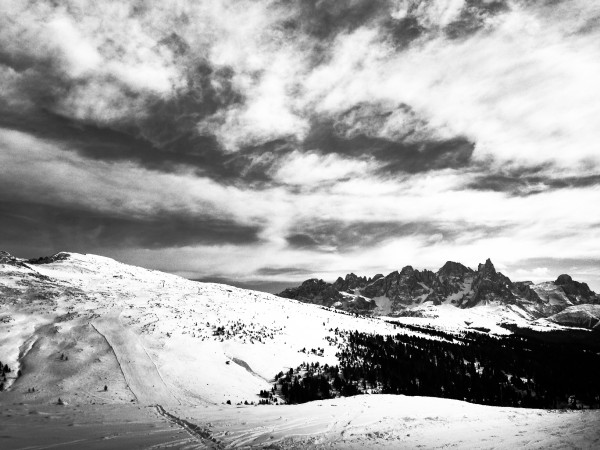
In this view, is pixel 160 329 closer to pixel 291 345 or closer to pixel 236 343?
pixel 236 343

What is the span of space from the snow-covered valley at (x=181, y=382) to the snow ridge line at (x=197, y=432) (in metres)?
0.17

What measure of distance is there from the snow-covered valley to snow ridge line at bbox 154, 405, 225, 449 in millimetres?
166

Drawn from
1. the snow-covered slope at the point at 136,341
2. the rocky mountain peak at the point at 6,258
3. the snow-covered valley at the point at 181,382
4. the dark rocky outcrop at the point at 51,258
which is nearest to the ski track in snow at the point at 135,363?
the snow-covered slope at the point at 136,341

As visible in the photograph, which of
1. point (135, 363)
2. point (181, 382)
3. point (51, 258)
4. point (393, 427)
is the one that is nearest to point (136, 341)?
point (135, 363)

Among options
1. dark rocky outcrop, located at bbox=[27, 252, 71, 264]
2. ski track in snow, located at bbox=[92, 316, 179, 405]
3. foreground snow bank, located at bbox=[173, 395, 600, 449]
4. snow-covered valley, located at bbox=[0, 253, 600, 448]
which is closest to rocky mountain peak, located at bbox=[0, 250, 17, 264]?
snow-covered valley, located at bbox=[0, 253, 600, 448]

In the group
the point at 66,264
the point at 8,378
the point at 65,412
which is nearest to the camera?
the point at 65,412

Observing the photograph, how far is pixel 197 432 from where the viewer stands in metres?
23.5

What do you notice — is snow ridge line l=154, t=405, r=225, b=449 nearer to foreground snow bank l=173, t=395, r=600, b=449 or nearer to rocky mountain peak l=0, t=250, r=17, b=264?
foreground snow bank l=173, t=395, r=600, b=449

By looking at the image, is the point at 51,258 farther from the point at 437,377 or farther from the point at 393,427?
the point at 393,427

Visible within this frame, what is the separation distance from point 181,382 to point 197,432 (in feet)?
117

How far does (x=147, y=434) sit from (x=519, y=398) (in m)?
140

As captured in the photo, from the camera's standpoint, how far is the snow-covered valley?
22078mm

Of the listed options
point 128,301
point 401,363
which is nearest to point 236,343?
point 128,301

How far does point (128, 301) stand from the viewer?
330 ft
